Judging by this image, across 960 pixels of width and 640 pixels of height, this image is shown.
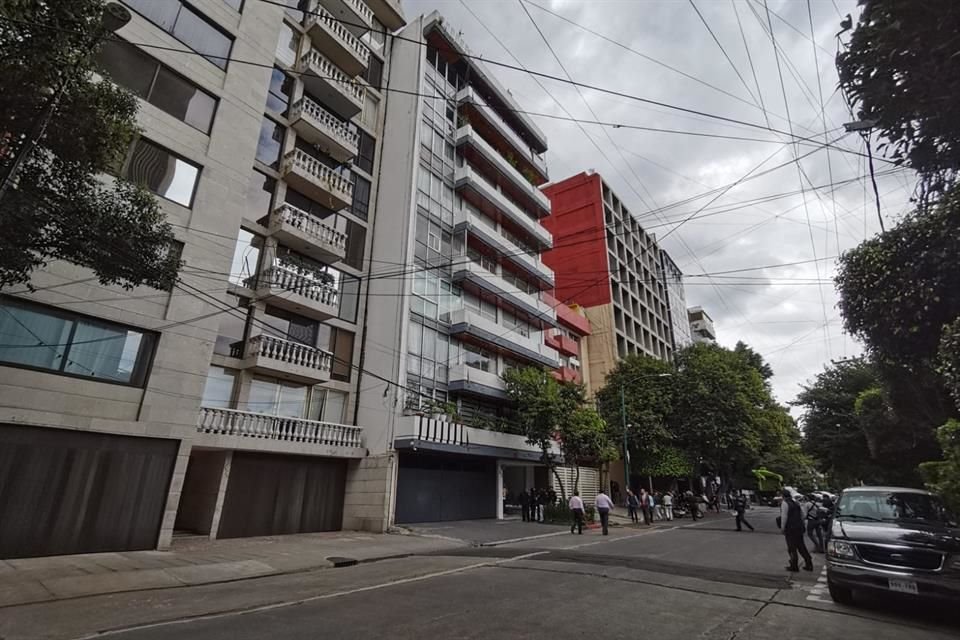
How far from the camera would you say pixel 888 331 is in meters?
10.8

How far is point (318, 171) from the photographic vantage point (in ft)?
62.2

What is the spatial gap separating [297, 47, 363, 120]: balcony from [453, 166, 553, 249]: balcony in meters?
6.30

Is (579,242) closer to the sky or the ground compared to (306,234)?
closer to the sky

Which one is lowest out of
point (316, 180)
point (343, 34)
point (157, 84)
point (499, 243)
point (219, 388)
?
point (219, 388)

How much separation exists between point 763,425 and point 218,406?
112 ft

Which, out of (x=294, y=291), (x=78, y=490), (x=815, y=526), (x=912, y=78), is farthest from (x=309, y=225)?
(x=815, y=526)

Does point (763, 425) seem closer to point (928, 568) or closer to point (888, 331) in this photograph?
point (888, 331)

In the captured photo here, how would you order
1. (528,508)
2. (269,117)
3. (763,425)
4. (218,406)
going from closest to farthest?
1. (218,406)
2. (269,117)
3. (528,508)
4. (763,425)

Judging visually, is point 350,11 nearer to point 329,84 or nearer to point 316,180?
point 329,84

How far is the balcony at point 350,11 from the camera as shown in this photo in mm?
21625

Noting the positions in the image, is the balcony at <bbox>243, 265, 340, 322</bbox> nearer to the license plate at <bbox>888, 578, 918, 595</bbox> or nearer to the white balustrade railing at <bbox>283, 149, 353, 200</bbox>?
the white balustrade railing at <bbox>283, 149, 353, 200</bbox>

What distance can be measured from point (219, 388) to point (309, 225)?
22.4 feet

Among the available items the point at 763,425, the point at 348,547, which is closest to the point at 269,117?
the point at 348,547

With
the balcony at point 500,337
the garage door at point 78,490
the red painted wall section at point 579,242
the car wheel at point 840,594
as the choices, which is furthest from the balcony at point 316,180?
the red painted wall section at point 579,242
